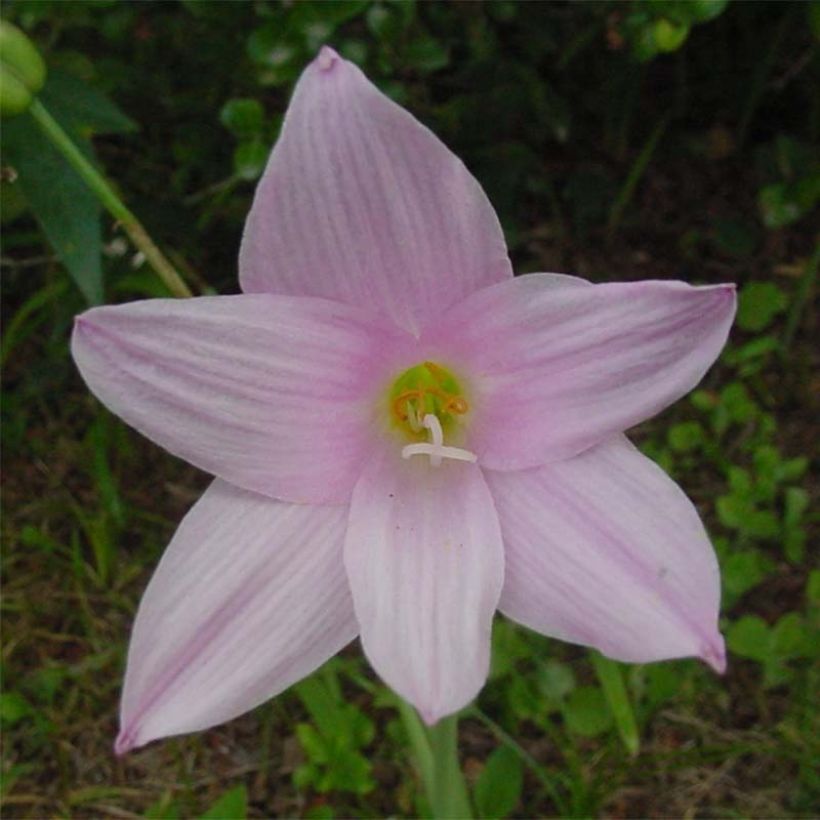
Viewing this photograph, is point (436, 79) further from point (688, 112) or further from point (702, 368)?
point (702, 368)

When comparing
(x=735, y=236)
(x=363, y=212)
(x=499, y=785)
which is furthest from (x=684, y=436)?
(x=363, y=212)

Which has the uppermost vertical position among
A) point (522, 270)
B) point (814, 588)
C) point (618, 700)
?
point (522, 270)

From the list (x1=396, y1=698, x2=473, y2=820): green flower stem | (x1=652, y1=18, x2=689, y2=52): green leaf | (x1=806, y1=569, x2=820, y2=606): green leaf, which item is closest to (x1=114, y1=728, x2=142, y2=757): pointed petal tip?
(x1=396, y1=698, x2=473, y2=820): green flower stem

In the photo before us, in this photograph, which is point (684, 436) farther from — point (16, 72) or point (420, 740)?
point (16, 72)

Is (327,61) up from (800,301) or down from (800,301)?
up

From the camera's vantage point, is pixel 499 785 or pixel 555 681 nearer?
pixel 499 785

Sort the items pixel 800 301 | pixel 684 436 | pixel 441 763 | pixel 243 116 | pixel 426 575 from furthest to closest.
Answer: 1. pixel 800 301
2. pixel 684 436
3. pixel 243 116
4. pixel 441 763
5. pixel 426 575
